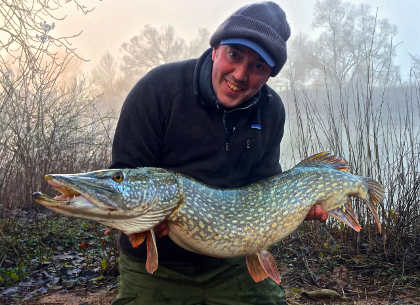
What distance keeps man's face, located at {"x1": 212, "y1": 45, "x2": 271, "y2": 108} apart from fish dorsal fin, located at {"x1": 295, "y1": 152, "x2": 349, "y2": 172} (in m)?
0.53

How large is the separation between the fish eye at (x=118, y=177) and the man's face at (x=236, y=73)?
770mm

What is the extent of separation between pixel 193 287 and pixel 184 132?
0.88 metres

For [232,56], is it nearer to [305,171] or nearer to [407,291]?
[305,171]

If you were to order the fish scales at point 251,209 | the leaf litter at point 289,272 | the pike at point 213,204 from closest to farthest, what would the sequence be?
the pike at point 213,204 → the fish scales at point 251,209 → the leaf litter at point 289,272

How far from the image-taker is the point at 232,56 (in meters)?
1.94

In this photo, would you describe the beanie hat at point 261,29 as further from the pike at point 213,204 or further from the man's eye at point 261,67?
the pike at point 213,204

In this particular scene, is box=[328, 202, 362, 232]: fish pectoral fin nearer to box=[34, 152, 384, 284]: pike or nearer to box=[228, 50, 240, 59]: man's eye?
box=[34, 152, 384, 284]: pike

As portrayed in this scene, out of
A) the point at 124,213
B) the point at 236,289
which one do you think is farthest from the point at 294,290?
the point at 124,213

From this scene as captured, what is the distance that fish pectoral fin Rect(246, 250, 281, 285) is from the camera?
1.81 meters

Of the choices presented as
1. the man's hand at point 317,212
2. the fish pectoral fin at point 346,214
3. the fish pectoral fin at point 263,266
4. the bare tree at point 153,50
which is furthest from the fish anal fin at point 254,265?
the bare tree at point 153,50

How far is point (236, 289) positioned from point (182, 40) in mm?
27720

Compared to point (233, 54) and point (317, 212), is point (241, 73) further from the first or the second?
point (317, 212)

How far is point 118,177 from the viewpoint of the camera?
59.7 inches

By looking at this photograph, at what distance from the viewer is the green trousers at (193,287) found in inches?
74.9
